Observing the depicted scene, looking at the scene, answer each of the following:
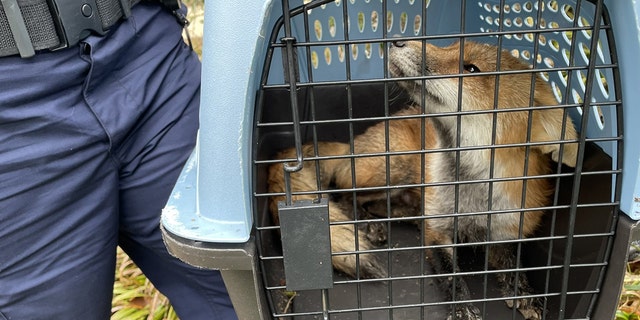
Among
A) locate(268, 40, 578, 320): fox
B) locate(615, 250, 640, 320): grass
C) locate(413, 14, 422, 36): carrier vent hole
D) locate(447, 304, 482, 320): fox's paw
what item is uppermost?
locate(413, 14, 422, 36): carrier vent hole

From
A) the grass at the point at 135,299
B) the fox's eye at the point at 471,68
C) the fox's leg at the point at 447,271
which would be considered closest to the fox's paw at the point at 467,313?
the fox's leg at the point at 447,271

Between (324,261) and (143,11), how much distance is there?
2.99ft

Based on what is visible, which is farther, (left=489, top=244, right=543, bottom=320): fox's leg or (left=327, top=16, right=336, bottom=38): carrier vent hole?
(left=327, top=16, right=336, bottom=38): carrier vent hole

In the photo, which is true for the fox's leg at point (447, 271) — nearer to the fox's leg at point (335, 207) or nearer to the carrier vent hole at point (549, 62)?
the fox's leg at point (335, 207)

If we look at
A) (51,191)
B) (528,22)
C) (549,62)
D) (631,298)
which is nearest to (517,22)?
(528,22)

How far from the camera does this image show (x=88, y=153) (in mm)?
1357

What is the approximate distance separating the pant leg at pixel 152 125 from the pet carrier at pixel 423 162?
0.25m

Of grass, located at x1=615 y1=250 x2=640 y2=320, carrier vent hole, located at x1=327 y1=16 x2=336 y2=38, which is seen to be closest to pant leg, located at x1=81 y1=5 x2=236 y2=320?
carrier vent hole, located at x1=327 y1=16 x2=336 y2=38

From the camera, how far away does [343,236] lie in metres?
1.79

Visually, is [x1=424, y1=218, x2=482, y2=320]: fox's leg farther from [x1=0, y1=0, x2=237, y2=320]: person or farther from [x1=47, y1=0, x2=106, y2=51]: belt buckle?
[x1=47, y1=0, x2=106, y2=51]: belt buckle

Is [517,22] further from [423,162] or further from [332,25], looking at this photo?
[423,162]

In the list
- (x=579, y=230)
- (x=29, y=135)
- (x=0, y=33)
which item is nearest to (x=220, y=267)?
(x=29, y=135)

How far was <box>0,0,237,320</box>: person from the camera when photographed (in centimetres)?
126

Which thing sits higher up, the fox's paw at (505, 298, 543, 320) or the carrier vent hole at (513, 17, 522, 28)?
the carrier vent hole at (513, 17, 522, 28)
